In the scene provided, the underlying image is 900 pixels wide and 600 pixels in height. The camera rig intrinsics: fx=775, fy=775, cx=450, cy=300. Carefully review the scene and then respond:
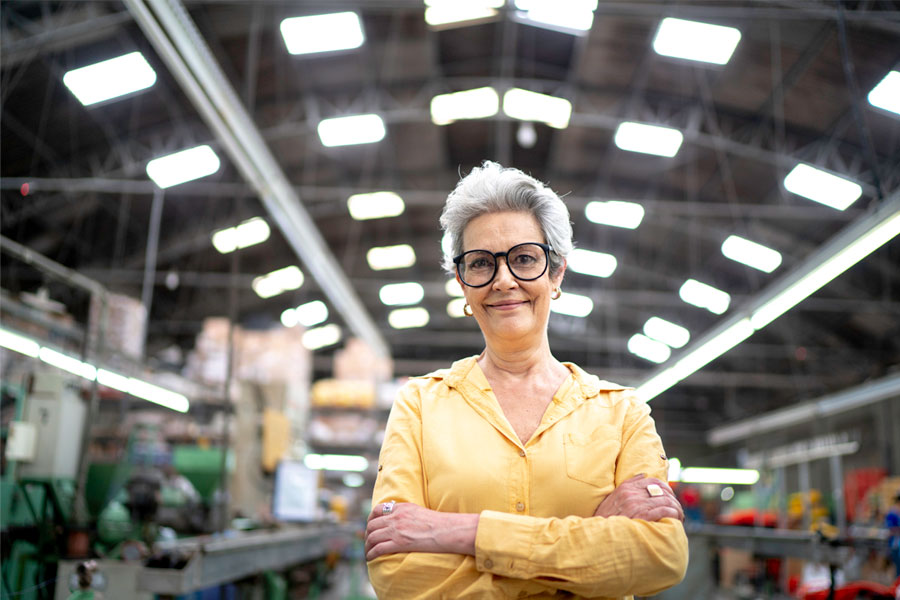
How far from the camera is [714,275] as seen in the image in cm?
1684

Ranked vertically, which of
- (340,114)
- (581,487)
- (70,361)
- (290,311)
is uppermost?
(340,114)

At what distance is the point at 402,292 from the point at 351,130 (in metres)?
6.71

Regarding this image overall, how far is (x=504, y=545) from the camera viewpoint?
4.26 feet

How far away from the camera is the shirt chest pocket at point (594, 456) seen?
1439 mm

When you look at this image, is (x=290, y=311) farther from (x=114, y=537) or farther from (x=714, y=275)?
(x=114, y=537)

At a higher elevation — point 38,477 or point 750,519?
point 38,477

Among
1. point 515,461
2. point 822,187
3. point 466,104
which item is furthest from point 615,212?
point 515,461

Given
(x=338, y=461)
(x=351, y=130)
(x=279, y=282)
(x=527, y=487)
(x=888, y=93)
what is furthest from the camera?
(x=279, y=282)

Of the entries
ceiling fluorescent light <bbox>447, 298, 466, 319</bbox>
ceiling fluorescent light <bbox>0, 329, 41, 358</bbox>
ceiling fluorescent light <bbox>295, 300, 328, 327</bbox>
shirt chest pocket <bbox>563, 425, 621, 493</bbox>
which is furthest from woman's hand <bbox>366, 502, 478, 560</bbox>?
ceiling fluorescent light <bbox>447, 298, 466, 319</bbox>

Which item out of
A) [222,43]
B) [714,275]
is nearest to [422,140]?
[222,43]

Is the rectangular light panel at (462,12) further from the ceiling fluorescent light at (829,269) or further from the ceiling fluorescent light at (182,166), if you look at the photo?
the ceiling fluorescent light at (829,269)

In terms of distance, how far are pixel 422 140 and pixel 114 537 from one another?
974 centimetres

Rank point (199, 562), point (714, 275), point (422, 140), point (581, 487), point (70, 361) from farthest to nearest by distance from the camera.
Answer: point (714, 275)
point (422, 140)
point (70, 361)
point (199, 562)
point (581, 487)

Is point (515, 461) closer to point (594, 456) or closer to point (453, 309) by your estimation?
point (594, 456)
